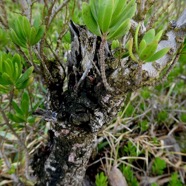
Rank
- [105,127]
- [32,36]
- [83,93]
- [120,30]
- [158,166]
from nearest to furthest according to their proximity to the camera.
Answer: [120,30] → [32,36] → [83,93] → [105,127] → [158,166]

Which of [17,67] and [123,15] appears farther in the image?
[17,67]

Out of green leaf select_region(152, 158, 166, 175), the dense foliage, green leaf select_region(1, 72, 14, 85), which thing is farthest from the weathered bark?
green leaf select_region(152, 158, 166, 175)

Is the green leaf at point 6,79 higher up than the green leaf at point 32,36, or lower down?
lower down

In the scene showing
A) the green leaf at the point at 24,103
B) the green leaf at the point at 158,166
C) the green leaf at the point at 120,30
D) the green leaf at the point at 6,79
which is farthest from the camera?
the green leaf at the point at 158,166

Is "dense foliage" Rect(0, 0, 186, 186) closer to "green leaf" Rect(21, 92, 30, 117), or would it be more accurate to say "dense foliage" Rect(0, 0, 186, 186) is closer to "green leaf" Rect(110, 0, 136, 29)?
"green leaf" Rect(21, 92, 30, 117)

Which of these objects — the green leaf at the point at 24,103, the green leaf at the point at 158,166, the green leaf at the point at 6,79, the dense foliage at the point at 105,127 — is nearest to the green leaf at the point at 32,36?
the dense foliage at the point at 105,127

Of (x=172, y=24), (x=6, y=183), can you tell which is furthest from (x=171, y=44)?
(x=6, y=183)

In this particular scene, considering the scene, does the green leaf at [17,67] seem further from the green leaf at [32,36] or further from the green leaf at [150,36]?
the green leaf at [150,36]

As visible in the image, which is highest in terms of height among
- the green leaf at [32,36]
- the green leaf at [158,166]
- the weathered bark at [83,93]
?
the green leaf at [32,36]

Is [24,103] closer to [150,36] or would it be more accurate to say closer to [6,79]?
[6,79]

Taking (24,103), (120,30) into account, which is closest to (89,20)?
(120,30)
